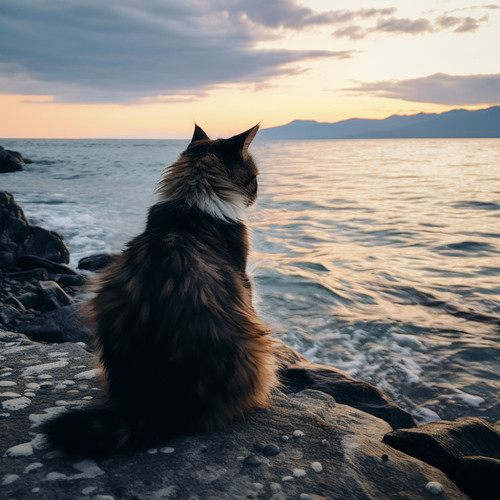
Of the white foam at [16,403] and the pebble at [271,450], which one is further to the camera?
the white foam at [16,403]

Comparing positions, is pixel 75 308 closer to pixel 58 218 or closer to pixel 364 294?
pixel 364 294

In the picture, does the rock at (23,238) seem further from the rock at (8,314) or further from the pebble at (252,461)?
the pebble at (252,461)

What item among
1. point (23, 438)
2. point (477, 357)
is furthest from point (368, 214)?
point (23, 438)

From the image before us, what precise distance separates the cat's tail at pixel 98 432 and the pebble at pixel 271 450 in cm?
57

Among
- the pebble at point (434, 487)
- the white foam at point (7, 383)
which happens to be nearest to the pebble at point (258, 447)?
the pebble at point (434, 487)

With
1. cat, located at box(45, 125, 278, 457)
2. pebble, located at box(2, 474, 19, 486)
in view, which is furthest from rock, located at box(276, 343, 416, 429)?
pebble, located at box(2, 474, 19, 486)

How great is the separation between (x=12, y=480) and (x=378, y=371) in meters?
4.24

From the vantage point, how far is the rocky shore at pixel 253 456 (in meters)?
2.00

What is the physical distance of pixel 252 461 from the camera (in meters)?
2.19

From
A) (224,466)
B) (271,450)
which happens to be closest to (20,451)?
(224,466)

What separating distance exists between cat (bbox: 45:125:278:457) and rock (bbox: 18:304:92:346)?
97.0 inches

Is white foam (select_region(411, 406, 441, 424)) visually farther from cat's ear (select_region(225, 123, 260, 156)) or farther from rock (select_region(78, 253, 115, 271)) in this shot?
rock (select_region(78, 253, 115, 271))

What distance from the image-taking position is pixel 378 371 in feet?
17.2

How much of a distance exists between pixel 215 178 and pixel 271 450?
5.78 ft
